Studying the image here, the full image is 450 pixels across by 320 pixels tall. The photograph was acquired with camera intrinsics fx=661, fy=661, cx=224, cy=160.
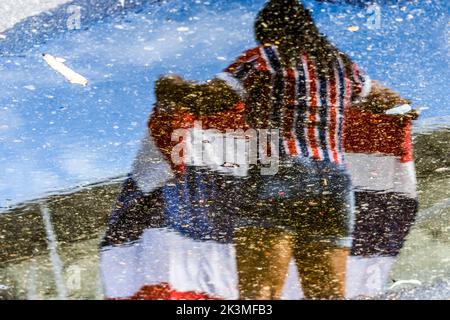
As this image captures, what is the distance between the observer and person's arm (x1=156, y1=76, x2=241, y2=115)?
10.7ft

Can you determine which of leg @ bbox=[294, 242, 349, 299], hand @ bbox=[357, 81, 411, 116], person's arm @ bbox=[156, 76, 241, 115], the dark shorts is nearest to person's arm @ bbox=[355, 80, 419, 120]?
hand @ bbox=[357, 81, 411, 116]

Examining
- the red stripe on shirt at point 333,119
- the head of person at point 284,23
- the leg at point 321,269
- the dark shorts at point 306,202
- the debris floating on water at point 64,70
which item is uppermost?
the head of person at point 284,23

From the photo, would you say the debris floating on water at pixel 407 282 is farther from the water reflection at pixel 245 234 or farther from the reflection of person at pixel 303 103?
the reflection of person at pixel 303 103

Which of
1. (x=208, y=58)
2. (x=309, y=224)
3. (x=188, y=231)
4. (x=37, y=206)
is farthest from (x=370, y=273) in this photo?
(x=208, y=58)

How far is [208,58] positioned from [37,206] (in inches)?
56.2

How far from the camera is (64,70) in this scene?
364 cm

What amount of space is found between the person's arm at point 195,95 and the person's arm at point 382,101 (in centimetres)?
64

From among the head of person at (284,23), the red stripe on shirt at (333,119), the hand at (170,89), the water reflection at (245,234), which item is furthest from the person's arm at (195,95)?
the head of person at (284,23)

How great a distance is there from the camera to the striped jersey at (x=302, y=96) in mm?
3037

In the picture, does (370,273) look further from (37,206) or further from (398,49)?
(398,49)

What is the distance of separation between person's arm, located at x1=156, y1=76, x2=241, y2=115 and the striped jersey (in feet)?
0.21

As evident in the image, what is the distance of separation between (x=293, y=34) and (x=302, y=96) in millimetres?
724

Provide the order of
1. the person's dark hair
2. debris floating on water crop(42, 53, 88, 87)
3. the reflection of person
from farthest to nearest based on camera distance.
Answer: the person's dark hair → debris floating on water crop(42, 53, 88, 87) → the reflection of person

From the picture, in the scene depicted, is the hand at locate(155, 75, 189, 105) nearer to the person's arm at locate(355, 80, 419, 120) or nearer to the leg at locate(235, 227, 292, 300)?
the person's arm at locate(355, 80, 419, 120)
